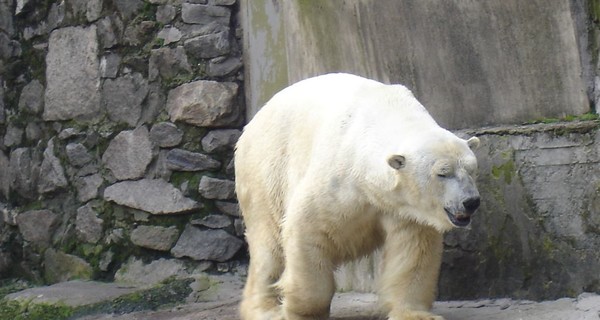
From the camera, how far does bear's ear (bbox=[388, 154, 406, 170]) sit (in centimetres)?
346

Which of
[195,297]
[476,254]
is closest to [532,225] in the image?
[476,254]

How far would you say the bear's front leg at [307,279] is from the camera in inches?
151

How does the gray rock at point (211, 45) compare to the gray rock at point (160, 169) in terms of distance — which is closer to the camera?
the gray rock at point (211, 45)

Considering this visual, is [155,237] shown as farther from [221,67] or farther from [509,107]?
[509,107]

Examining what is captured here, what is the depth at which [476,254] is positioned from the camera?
438 centimetres

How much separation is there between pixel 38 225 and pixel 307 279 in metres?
3.20

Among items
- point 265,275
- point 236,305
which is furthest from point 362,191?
point 236,305

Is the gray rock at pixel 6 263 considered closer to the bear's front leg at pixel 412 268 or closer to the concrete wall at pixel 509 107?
the concrete wall at pixel 509 107

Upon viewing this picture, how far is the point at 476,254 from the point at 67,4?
133 inches

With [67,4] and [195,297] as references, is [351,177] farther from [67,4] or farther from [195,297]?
[67,4]

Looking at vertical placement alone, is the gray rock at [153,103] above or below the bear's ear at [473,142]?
above

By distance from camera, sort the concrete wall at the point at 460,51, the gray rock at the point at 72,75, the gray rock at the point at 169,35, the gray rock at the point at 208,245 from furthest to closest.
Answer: the gray rock at the point at 72,75 < the gray rock at the point at 169,35 < the gray rock at the point at 208,245 < the concrete wall at the point at 460,51

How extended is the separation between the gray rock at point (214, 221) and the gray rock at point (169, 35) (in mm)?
1063

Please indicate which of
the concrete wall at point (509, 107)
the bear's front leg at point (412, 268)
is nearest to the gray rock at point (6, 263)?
the concrete wall at point (509, 107)
